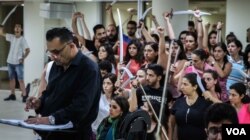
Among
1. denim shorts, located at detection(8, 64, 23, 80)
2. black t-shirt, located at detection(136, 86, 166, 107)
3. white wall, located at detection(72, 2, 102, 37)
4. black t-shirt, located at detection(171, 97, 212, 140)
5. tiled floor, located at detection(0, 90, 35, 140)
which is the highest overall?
white wall, located at detection(72, 2, 102, 37)

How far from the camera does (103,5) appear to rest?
1127cm

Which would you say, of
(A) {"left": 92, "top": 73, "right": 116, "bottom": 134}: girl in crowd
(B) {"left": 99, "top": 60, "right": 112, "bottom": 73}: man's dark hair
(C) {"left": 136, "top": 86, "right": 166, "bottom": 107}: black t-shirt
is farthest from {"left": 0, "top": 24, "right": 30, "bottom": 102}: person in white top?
(C) {"left": 136, "top": 86, "right": 166, "bottom": 107}: black t-shirt

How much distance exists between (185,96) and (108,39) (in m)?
3.03

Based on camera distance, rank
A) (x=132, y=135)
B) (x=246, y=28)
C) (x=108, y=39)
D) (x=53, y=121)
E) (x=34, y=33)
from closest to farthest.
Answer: (x=132, y=135)
(x=53, y=121)
(x=108, y=39)
(x=246, y=28)
(x=34, y=33)

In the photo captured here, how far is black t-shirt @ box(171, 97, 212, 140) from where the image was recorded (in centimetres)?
443

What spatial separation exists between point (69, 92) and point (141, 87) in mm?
1513

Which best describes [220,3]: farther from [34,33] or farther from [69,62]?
[69,62]

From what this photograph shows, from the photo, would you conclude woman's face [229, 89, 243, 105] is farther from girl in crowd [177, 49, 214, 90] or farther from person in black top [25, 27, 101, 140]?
person in black top [25, 27, 101, 140]

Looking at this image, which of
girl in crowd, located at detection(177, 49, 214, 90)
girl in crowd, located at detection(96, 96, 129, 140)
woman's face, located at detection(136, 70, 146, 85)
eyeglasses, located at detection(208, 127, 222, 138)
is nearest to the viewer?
eyeglasses, located at detection(208, 127, 222, 138)

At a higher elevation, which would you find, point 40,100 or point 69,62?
point 69,62

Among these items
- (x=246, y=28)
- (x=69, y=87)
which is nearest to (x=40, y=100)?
(x=69, y=87)

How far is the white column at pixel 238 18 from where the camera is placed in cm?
966

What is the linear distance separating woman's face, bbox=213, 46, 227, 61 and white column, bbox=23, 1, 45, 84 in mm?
5989

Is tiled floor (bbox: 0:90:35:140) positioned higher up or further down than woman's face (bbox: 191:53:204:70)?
further down
